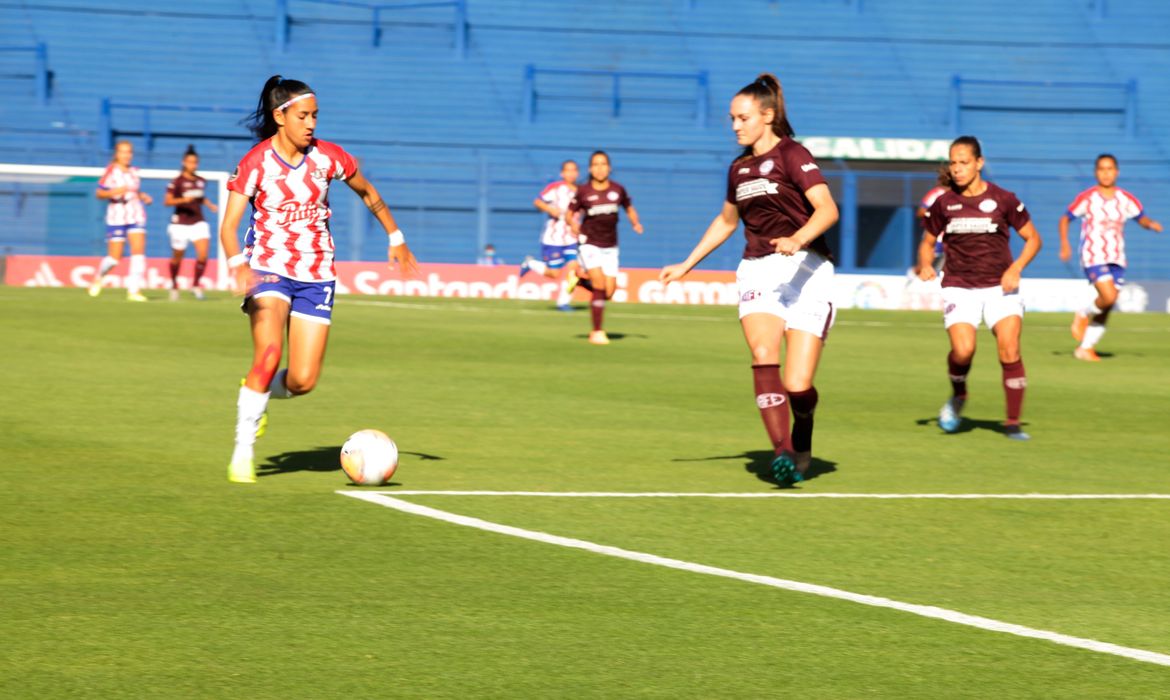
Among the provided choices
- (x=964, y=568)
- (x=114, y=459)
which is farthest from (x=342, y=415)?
(x=964, y=568)

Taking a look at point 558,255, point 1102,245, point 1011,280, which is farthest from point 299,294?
point 558,255

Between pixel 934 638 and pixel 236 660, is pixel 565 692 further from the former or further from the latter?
pixel 934 638

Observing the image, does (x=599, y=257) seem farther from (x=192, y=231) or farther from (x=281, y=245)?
(x=281, y=245)

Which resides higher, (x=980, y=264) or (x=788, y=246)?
(x=980, y=264)

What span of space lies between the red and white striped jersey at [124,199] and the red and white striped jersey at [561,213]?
20.4 feet

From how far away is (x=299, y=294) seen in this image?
30.3 ft

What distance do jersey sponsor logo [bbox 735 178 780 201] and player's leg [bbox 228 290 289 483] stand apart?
8.03 feet

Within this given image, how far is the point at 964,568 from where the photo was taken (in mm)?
7023

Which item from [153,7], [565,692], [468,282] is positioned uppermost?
[153,7]

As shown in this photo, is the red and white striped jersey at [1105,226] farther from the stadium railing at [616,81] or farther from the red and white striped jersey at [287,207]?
the stadium railing at [616,81]

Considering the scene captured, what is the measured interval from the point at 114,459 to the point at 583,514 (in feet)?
9.85

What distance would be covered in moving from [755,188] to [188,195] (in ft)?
60.0

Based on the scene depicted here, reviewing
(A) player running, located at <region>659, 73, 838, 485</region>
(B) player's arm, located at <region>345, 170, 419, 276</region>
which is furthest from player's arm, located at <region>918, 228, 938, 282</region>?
(B) player's arm, located at <region>345, 170, 419, 276</region>

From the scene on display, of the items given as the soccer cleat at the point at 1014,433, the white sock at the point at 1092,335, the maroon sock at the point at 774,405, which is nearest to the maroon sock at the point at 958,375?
the soccer cleat at the point at 1014,433
